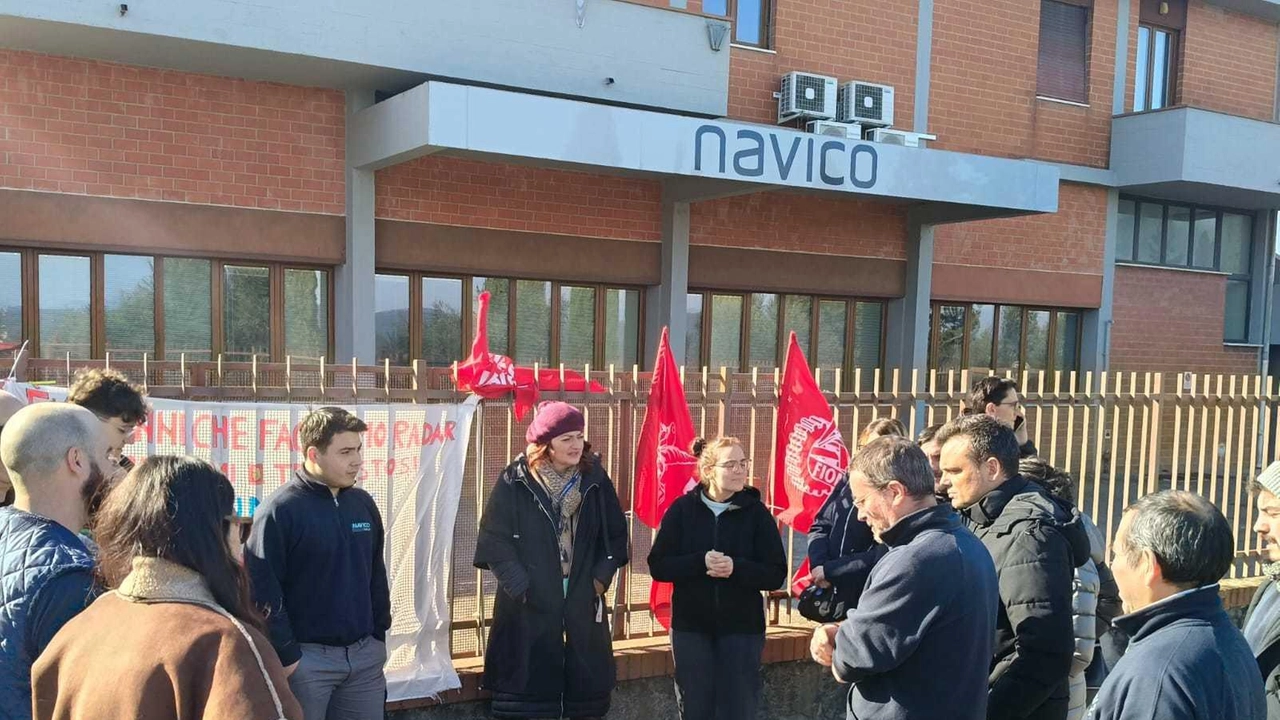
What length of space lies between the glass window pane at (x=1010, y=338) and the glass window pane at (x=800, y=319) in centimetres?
323

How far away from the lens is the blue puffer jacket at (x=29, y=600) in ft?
7.20

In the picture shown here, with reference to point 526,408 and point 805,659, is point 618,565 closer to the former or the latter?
point 526,408

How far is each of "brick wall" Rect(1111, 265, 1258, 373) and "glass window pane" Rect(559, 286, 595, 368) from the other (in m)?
8.15

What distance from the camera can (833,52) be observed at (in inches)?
434

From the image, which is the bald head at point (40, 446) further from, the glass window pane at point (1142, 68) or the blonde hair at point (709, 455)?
the glass window pane at point (1142, 68)

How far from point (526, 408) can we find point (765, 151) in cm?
507

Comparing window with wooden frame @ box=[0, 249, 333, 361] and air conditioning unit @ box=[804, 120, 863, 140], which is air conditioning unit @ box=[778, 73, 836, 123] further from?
window with wooden frame @ box=[0, 249, 333, 361]

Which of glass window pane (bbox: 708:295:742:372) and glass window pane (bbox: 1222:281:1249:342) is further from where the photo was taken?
glass window pane (bbox: 1222:281:1249:342)

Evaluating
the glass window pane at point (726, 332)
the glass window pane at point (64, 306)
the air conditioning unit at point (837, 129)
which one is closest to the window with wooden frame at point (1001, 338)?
the glass window pane at point (726, 332)

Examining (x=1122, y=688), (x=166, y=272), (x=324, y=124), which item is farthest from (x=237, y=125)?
(x=1122, y=688)

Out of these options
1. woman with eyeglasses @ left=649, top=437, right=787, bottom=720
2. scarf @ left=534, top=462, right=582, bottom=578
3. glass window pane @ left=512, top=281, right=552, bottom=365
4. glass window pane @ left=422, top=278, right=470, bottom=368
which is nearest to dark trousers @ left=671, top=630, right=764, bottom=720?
woman with eyeglasses @ left=649, top=437, right=787, bottom=720

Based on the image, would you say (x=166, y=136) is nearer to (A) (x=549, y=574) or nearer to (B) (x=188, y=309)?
(B) (x=188, y=309)

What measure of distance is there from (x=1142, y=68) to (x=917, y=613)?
45.5ft

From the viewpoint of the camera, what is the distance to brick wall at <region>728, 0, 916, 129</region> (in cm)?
1060
